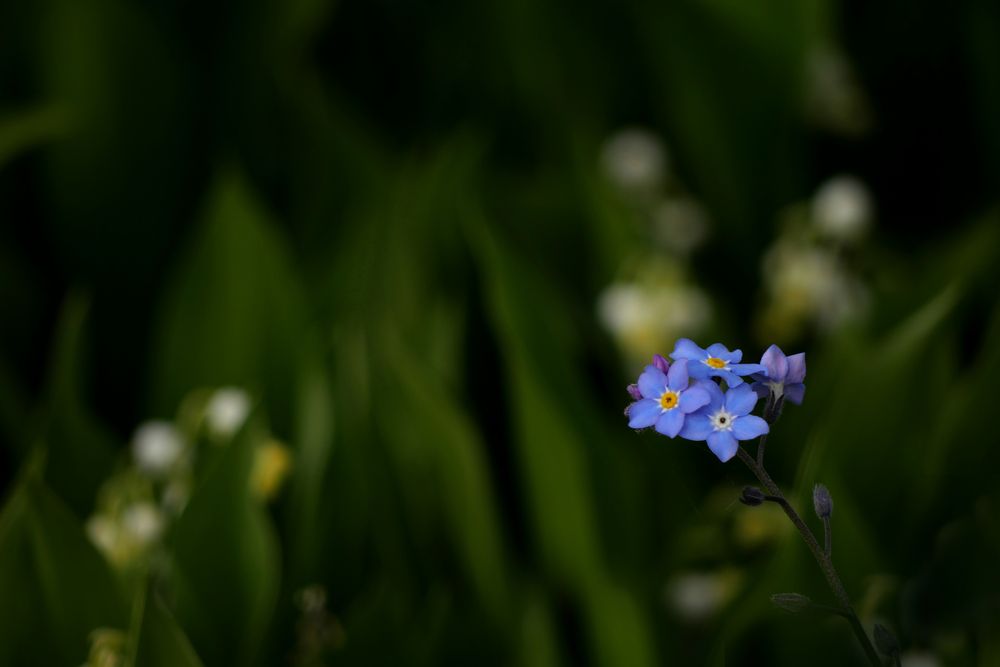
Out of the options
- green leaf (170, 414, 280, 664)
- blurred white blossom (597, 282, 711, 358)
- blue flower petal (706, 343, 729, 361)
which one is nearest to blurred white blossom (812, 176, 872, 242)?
blurred white blossom (597, 282, 711, 358)

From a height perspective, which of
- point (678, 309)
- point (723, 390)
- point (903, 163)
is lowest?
point (903, 163)

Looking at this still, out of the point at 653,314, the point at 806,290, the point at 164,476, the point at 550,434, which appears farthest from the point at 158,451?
the point at 806,290

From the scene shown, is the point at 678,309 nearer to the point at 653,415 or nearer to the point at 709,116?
the point at 709,116

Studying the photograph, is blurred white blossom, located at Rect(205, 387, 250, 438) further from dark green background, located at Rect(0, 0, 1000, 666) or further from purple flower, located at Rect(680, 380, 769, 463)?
purple flower, located at Rect(680, 380, 769, 463)

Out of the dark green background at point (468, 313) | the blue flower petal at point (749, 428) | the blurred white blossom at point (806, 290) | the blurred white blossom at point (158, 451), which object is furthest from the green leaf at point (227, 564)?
the blurred white blossom at point (806, 290)

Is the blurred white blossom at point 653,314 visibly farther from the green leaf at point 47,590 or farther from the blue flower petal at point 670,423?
the blue flower petal at point 670,423

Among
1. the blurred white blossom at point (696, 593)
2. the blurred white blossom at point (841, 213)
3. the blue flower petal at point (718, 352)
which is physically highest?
the blue flower petal at point (718, 352)

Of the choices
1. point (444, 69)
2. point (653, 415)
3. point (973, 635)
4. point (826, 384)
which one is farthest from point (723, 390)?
point (444, 69)
